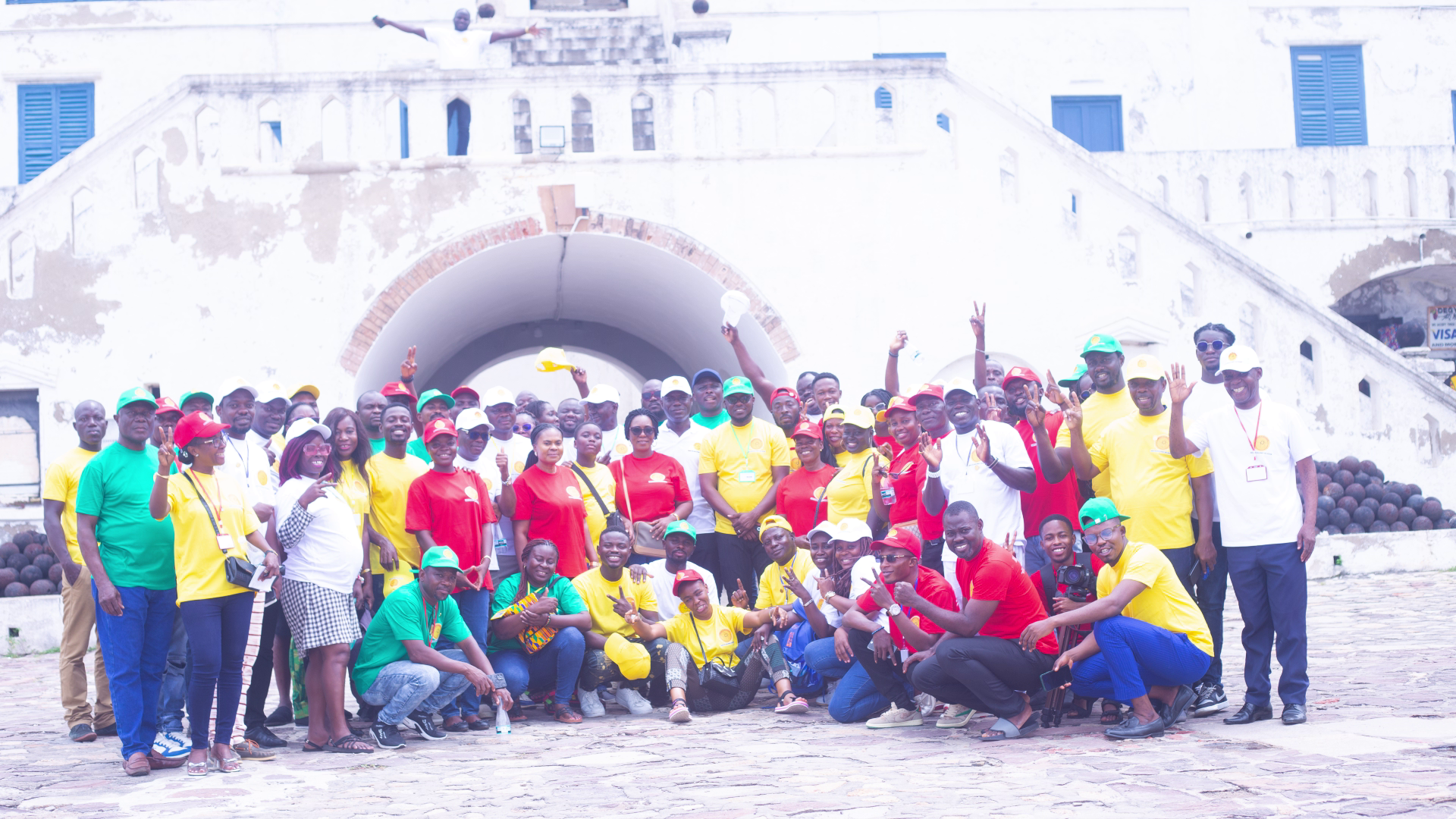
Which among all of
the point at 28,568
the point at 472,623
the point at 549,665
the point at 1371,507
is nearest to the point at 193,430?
the point at 472,623

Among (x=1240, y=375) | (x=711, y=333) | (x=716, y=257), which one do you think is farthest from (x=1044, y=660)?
(x=711, y=333)

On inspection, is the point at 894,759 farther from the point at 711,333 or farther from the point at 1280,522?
the point at 711,333

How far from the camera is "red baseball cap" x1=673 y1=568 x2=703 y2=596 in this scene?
25.8 feet

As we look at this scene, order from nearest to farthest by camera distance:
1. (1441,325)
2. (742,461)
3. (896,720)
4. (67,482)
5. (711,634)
→ (67,482), (896,720), (711,634), (742,461), (1441,325)

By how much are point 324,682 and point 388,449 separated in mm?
1499

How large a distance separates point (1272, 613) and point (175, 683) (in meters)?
5.36

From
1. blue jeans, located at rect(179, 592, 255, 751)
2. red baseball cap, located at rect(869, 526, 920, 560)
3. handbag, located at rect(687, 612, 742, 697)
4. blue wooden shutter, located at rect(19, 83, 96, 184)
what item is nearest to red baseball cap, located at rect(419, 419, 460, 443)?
blue jeans, located at rect(179, 592, 255, 751)

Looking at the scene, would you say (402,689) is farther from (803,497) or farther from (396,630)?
(803,497)

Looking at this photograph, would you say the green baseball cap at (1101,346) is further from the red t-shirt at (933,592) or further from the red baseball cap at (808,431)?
the red baseball cap at (808,431)

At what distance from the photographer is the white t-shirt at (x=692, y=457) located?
8852 mm

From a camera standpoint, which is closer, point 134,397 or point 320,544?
point 134,397

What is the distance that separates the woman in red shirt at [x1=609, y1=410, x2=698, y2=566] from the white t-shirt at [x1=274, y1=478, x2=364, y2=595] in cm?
225

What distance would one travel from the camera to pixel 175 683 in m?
6.59

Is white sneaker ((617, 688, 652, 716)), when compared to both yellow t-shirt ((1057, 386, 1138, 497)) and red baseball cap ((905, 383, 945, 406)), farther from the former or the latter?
yellow t-shirt ((1057, 386, 1138, 497))
